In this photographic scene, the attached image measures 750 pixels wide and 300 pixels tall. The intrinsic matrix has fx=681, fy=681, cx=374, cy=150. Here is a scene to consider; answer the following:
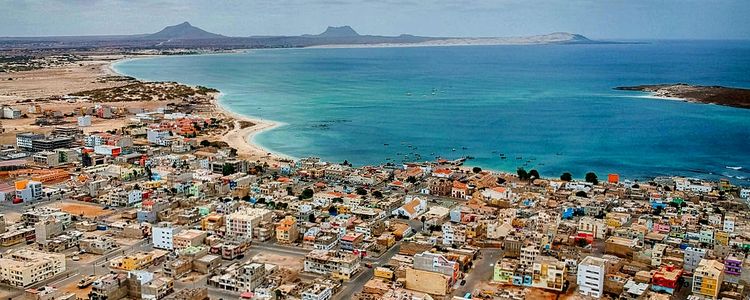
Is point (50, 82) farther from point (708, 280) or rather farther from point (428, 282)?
point (708, 280)

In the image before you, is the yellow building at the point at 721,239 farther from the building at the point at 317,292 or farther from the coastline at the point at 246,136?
the coastline at the point at 246,136

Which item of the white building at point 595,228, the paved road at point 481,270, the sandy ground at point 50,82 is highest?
the sandy ground at point 50,82

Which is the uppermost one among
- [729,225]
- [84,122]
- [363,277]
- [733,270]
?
[84,122]

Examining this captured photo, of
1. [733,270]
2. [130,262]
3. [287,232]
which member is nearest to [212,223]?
[287,232]

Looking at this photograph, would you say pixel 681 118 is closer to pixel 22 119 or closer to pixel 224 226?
pixel 224 226

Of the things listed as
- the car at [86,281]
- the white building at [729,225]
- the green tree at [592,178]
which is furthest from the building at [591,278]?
the green tree at [592,178]

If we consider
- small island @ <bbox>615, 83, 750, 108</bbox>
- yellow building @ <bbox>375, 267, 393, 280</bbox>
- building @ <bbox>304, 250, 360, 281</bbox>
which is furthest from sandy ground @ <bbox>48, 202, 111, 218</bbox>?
small island @ <bbox>615, 83, 750, 108</bbox>

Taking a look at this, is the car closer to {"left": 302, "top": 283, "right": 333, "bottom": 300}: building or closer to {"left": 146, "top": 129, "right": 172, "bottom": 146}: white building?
{"left": 302, "top": 283, "right": 333, "bottom": 300}: building
